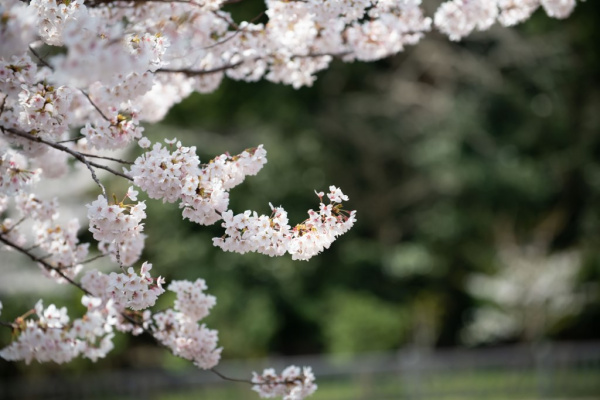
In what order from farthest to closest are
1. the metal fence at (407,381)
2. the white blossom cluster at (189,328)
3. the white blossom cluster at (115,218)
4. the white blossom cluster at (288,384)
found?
the metal fence at (407,381) < the white blossom cluster at (189,328) < the white blossom cluster at (288,384) < the white blossom cluster at (115,218)

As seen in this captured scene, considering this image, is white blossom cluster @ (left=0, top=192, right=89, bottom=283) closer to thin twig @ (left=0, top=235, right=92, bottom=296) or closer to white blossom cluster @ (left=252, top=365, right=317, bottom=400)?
thin twig @ (left=0, top=235, right=92, bottom=296)

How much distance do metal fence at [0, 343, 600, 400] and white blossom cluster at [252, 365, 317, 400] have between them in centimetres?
603

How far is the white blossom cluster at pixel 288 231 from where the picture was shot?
92.0 inches

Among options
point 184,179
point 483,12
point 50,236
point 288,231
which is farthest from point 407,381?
point 184,179

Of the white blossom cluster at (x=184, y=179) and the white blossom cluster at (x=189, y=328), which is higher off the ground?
the white blossom cluster at (x=184, y=179)

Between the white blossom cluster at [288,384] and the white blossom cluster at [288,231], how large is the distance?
71 centimetres

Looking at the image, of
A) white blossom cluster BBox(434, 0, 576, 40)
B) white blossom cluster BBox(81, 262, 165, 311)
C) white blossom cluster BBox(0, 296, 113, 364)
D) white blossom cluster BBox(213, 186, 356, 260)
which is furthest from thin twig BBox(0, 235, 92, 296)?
white blossom cluster BBox(434, 0, 576, 40)

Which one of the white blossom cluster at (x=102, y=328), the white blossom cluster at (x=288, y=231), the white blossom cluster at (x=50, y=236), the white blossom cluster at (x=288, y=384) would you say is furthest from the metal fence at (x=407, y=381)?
the white blossom cluster at (x=288, y=231)

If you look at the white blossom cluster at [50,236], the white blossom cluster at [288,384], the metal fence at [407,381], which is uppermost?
the metal fence at [407,381]

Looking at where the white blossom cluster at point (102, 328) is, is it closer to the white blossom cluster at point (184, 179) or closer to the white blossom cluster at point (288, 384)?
the white blossom cluster at point (288, 384)

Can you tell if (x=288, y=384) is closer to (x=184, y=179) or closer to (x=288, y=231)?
(x=288, y=231)

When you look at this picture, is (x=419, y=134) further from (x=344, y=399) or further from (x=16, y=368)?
(x=16, y=368)

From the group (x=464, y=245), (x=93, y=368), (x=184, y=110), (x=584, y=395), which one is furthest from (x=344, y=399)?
(x=184, y=110)

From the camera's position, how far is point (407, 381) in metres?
9.34
